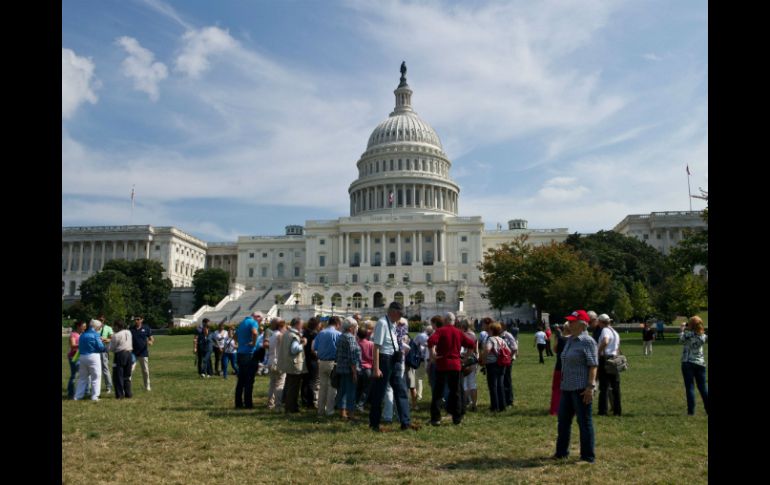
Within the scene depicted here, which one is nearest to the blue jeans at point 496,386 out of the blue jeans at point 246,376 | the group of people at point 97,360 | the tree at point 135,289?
the blue jeans at point 246,376

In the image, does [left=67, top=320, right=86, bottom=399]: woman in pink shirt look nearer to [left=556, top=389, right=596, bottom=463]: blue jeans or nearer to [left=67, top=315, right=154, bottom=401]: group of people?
[left=67, top=315, right=154, bottom=401]: group of people

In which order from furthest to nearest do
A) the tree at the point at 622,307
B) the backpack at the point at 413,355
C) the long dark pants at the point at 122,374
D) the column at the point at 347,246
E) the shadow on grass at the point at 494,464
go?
the column at the point at 347,246 < the tree at the point at 622,307 < the long dark pants at the point at 122,374 < the backpack at the point at 413,355 < the shadow on grass at the point at 494,464

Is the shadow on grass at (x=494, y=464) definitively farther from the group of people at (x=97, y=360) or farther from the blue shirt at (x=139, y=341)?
the blue shirt at (x=139, y=341)

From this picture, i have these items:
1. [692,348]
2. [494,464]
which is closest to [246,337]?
[494,464]

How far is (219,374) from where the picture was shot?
77.3 feet

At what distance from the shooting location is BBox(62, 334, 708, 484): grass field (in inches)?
328

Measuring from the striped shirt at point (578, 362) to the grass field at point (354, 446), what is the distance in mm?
1096

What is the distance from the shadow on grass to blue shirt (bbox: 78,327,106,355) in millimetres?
10944

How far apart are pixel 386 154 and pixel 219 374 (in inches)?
3933

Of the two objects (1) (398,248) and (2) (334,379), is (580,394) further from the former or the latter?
(1) (398,248)

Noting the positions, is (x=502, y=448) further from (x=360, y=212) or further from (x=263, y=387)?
(x=360, y=212)

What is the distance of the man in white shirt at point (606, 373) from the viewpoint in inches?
520

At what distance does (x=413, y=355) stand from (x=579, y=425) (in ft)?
19.5
